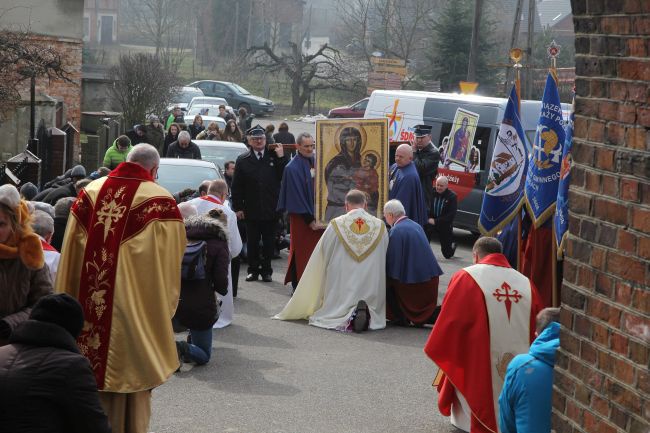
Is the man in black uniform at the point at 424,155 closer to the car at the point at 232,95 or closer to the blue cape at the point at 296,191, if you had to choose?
the blue cape at the point at 296,191

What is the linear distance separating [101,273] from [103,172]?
241 inches

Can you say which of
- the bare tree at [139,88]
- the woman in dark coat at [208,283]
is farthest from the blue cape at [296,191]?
the bare tree at [139,88]

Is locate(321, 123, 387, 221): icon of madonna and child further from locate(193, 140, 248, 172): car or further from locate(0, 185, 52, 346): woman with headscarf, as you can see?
locate(0, 185, 52, 346): woman with headscarf

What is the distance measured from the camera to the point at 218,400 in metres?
9.09

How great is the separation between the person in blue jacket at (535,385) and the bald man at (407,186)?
806 cm

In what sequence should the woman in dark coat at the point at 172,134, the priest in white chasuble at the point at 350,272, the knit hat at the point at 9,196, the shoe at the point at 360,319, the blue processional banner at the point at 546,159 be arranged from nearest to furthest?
1. the knit hat at the point at 9,196
2. the blue processional banner at the point at 546,159
3. the shoe at the point at 360,319
4. the priest in white chasuble at the point at 350,272
5. the woman in dark coat at the point at 172,134

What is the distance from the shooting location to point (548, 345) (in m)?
5.77

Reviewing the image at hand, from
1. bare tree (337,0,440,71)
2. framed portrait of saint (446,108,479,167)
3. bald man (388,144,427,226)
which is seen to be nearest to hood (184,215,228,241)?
bald man (388,144,427,226)

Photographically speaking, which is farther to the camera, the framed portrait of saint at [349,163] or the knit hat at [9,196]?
the framed portrait of saint at [349,163]

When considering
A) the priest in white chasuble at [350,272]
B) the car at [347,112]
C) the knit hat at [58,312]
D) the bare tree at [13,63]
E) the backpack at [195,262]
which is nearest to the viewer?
the knit hat at [58,312]

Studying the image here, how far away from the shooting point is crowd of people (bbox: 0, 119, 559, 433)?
4.57 metres

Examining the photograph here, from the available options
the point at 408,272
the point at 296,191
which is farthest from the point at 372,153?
the point at 408,272

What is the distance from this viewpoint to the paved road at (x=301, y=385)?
858 cm

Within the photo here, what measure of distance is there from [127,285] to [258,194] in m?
7.88
